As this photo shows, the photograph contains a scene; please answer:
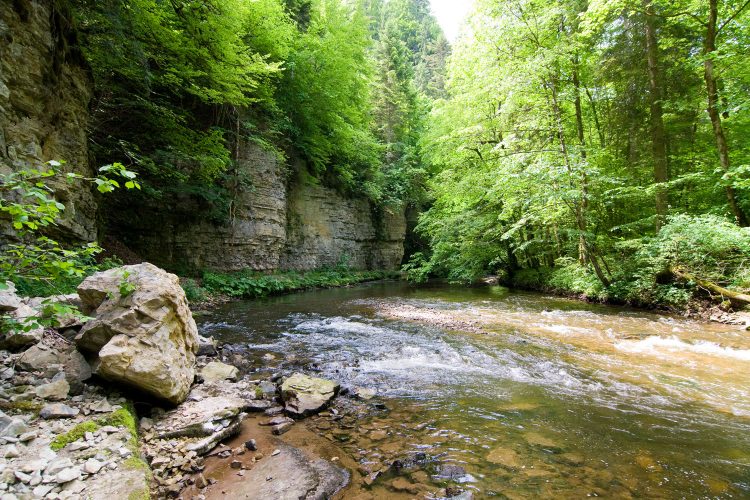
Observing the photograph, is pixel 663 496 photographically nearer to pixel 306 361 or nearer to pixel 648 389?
pixel 648 389

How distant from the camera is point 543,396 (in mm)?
4551

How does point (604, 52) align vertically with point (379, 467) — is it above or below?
above

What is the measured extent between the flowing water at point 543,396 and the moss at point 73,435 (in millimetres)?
2164

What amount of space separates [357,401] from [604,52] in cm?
1446

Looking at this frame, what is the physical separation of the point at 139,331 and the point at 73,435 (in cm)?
109

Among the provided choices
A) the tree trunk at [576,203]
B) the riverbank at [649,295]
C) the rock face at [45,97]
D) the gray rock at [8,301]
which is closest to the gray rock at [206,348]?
the gray rock at [8,301]

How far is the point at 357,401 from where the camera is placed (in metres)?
4.44

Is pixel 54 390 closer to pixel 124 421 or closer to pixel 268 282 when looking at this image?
pixel 124 421

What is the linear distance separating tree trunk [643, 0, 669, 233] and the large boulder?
12823mm

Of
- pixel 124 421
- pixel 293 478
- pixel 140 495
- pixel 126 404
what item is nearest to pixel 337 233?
pixel 126 404

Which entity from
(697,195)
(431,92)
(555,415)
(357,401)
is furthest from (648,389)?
(431,92)

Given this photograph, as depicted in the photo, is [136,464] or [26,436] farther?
[136,464]

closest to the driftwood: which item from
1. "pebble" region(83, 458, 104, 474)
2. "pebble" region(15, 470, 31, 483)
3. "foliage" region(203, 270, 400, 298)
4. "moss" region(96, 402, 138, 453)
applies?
"moss" region(96, 402, 138, 453)

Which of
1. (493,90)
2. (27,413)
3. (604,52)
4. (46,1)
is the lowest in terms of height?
(27,413)
